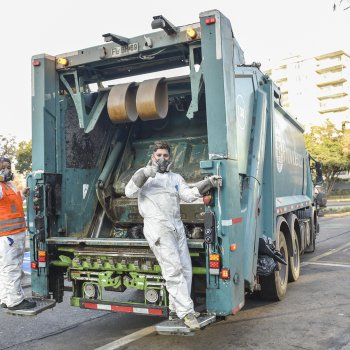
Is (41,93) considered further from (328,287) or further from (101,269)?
(328,287)

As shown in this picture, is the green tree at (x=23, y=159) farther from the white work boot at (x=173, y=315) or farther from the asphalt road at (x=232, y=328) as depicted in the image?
the white work boot at (x=173, y=315)

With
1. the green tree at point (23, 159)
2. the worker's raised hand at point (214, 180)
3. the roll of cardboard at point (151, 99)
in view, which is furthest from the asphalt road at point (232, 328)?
the green tree at point (23, 159)

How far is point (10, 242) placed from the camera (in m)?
4.74

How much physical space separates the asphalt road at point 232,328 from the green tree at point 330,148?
31.3 metres

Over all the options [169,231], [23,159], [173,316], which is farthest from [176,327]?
[23,159]

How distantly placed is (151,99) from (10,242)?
2074 mm

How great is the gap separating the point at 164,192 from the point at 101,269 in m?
1.11

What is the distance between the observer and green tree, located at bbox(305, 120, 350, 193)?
36.3 meters

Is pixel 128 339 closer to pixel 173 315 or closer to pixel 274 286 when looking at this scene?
pixel 173 315

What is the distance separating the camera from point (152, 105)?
494 centimetres

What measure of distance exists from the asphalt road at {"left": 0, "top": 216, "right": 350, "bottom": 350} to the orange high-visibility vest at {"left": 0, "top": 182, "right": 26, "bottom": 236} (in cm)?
112

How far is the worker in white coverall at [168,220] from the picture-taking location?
13.5ft

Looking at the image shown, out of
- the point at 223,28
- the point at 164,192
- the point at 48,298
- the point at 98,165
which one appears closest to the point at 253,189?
the point at 164,192

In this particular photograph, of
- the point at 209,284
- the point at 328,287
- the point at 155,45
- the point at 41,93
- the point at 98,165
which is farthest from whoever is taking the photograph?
the point at 328,287
